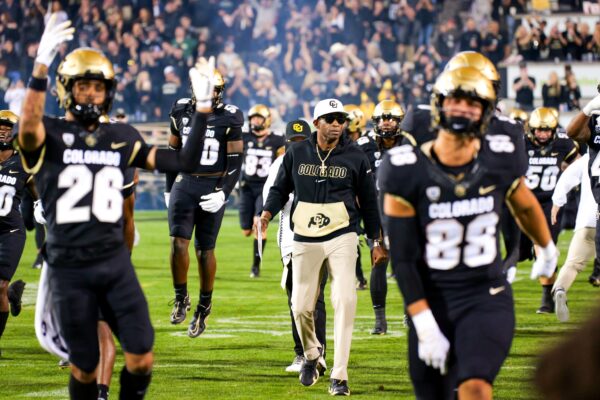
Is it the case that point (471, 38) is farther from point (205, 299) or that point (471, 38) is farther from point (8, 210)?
point (8, 210)

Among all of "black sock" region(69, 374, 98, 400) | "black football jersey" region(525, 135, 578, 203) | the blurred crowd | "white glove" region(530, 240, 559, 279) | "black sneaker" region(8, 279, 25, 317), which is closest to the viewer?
"white glove" region(530, 240, 559, 279)

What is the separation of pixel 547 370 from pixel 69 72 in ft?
11.8

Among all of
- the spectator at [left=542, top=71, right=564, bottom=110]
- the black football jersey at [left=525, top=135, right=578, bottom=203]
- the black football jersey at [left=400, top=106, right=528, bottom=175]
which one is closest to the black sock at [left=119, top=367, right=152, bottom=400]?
the black football jersey at [left=400, top=106, right=528, bottom=175]

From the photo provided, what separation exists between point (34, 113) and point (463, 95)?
5.51ft

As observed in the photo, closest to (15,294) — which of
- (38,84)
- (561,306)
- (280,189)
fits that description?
(280,189)

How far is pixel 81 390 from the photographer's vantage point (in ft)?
15.5

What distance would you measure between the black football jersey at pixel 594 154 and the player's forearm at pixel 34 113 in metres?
4.96

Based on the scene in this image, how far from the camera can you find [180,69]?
81.8ft

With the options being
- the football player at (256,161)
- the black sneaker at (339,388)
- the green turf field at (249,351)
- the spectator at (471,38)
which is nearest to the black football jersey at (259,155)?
the football player at (256,161)

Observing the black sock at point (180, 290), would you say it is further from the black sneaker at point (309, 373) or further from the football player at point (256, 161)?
the football player at point (256, 161)

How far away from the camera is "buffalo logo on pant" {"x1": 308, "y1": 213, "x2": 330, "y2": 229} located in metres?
7.00

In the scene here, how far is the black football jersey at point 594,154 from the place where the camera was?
27.9 ft

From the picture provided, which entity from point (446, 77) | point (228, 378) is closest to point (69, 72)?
point (446, 77)

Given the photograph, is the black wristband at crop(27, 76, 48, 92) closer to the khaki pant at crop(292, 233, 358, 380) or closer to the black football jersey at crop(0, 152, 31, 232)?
the khaki pant at crop(292, 233, 358, 380)
